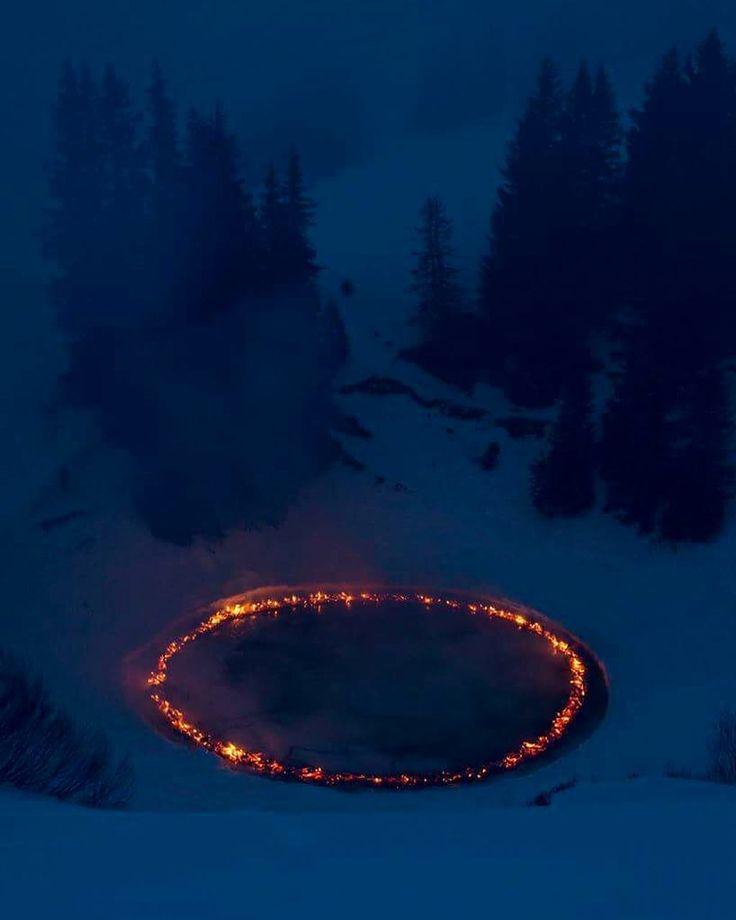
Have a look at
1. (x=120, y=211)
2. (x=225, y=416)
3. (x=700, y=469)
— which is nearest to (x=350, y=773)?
(x=225, y=416)

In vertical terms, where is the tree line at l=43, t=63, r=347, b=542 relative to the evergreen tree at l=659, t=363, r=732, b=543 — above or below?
above

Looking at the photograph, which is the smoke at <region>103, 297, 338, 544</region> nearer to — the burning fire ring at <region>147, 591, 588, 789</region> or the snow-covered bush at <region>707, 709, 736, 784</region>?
the burning fire ring at <region>147, 591, 588, 789</region>

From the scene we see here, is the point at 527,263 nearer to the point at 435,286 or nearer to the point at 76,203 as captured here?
the point at 435,286

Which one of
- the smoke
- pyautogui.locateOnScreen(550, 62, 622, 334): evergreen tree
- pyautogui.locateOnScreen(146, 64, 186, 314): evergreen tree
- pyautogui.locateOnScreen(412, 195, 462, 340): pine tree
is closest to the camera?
the smoke

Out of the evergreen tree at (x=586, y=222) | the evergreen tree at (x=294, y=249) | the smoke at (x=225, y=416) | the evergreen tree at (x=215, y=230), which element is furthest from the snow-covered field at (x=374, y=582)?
the evergreen tree at (x=215, y=230)

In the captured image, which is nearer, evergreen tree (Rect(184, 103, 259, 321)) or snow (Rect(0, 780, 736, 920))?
snow (Rect(0, 780, 736, 920))

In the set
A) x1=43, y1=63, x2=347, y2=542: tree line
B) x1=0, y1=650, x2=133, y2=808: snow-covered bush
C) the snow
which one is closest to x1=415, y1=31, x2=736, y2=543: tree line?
x1=43, y1=63, x2=347, y2=542: tree line
